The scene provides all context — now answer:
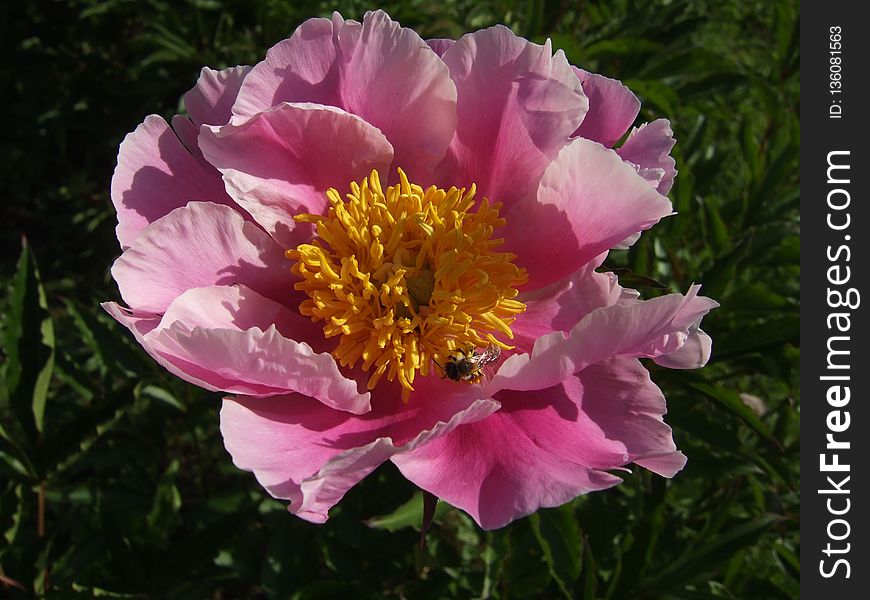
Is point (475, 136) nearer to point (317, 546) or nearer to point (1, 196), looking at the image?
point (317, 546)

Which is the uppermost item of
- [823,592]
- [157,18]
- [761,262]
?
[157,18]

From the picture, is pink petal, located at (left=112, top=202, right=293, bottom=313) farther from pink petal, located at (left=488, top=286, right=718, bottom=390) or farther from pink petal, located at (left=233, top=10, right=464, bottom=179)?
pink petal, located at (left=488, top=286, right=718, bottom=390)

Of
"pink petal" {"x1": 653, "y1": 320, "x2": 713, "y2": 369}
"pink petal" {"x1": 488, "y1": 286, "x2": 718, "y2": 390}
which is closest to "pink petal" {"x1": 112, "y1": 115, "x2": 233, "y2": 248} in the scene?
"pink petal" {"x1": 488, "y1": 286, "x2": 718, "y2": 390}

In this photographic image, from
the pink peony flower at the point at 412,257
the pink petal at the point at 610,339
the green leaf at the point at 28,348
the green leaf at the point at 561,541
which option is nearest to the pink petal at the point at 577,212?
the pink peony flower at the point at 412,257

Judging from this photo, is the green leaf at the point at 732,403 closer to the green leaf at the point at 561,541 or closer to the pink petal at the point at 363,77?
the green leaf at the point at 561,541

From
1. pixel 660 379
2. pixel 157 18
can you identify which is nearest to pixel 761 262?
pixel 660 379

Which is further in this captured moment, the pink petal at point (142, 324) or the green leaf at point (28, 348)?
the green leaf at point (28, 348)

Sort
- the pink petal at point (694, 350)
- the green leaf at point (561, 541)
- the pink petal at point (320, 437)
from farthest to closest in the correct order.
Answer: the green leaf at point (561, 541), the pink petal at point (694, 350), the pink petal at point (320, 437)
